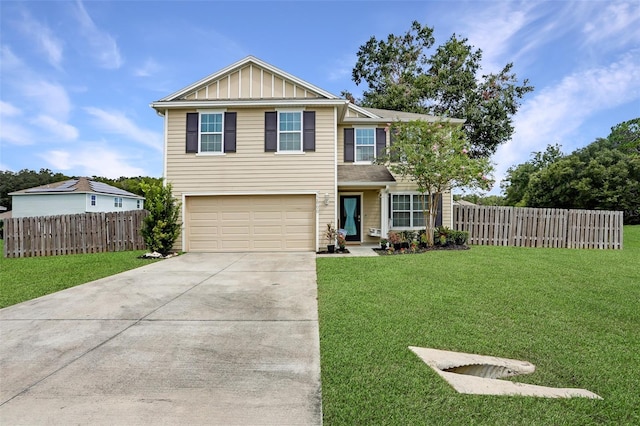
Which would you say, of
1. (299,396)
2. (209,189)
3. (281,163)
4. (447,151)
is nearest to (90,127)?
(209,189)

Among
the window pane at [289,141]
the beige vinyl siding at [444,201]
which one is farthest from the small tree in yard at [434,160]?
the window pane at [289,141]

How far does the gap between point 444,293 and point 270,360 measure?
11.4ft

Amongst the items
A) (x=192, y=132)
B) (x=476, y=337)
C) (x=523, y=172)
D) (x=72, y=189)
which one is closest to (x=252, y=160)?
(x=192, y=132)

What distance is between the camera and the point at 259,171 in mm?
11414

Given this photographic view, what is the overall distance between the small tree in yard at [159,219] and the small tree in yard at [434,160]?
24.3ft

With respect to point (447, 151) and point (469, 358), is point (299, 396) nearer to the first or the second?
point (469, 358)

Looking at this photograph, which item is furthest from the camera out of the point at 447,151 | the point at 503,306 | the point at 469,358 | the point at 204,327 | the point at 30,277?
the point at 447,151

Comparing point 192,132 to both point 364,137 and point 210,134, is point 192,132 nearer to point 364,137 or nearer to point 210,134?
point 210,134

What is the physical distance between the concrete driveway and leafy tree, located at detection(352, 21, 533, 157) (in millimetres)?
19393

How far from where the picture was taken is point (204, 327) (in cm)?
411

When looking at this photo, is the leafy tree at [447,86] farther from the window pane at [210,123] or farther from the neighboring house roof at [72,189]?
the neighboring house roof at [72,189]

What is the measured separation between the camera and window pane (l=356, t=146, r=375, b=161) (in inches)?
516

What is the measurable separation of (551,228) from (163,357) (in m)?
14.0

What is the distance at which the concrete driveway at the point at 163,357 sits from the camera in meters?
2.36
